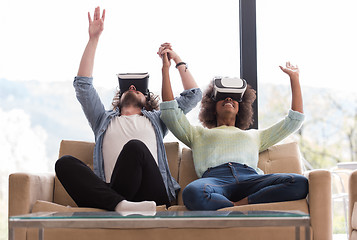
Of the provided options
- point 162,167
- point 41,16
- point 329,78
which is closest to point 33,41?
point 41,16

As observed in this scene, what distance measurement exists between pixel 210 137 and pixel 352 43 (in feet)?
8.97

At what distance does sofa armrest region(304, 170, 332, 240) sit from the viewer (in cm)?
206

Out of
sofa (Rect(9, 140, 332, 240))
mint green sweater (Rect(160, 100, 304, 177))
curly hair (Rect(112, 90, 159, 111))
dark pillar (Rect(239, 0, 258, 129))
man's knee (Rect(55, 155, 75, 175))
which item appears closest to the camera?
sofa (Rect(9, 140, 332, 240))

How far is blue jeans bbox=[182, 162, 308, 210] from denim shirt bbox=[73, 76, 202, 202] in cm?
26

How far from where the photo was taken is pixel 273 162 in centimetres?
278

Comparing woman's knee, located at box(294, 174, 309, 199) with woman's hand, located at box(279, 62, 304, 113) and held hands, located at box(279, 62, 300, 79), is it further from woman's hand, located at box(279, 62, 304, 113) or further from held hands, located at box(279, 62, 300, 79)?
held hands, located at box(279, 62, 300, 79)

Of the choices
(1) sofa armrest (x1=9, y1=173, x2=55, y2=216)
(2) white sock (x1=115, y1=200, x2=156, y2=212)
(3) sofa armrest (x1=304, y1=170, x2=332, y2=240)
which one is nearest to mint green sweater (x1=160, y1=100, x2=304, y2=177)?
(3) sofa armrest (x1=304, y1=170, x2=332, y2=240)

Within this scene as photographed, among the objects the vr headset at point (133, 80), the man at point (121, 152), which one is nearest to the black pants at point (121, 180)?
the man at point (121, 152)

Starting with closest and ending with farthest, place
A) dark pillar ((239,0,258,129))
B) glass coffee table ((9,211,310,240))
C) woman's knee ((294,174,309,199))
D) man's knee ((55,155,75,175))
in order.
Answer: glass coffee table ((9,211,310,240)) < woman's knee ((294,174,309,199)) < man's knee ((55,155,75,175)) < dark pillar ((239,0,258,129))

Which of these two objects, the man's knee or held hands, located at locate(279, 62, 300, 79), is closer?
the man's knee

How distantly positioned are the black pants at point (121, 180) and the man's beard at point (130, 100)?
0.58 metres

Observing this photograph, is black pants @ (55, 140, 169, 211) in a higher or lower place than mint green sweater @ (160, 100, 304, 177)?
lower

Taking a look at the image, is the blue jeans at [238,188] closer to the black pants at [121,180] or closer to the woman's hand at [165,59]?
the black pants at [121,180]

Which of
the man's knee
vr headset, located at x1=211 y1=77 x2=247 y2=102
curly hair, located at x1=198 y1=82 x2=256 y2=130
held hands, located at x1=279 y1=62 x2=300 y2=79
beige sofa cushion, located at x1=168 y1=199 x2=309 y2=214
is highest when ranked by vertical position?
held hands, located at x1=279 y1=62 x2=300 y2=79
